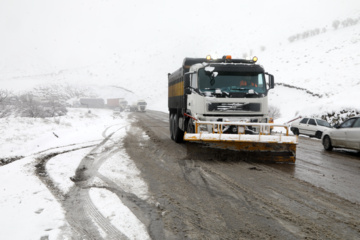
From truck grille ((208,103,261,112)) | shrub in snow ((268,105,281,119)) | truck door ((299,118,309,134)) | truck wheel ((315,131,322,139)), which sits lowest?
truck wheel ((315,131,322,139))

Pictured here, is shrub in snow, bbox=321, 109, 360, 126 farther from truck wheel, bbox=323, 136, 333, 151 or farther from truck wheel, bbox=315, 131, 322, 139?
truck wheel, bbox=323, 136, 333, 151

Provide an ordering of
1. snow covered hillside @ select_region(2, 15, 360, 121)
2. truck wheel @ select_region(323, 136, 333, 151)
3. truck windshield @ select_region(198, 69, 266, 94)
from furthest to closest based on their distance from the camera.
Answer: snow covered hillside @ select_region(2, 15, 360, 121) → truck wheel @ select_region(323, 136, 333, 151) → truck windshield @ select_region(198, 69, 266, 94)

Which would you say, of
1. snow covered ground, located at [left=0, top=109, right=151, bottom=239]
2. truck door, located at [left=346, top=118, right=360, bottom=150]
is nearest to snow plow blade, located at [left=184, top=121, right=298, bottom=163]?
snow covered ground, located at [left=0, top=109, right=151, bottom=239]

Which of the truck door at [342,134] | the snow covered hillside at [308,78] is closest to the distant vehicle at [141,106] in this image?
the snow covered hillside at [308,78]

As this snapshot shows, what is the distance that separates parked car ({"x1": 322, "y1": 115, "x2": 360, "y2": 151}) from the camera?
9.54m

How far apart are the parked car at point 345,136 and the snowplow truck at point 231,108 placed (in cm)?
321

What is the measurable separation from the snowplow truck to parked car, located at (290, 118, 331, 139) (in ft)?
28.2

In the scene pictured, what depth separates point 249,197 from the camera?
15.4 feet

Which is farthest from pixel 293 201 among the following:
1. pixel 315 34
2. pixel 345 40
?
pixel 315 34

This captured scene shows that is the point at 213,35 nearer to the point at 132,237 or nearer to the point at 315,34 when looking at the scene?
the point at 315,34

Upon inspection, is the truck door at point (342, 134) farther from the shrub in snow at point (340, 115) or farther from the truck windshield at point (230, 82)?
the shrub in snow at point (340, 115)

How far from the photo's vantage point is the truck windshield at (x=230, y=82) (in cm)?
865

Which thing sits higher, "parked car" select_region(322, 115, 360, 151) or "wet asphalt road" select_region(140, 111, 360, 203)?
"parked car" select_region(322, 115, 360, 151)

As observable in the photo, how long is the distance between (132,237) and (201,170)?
141 inches
